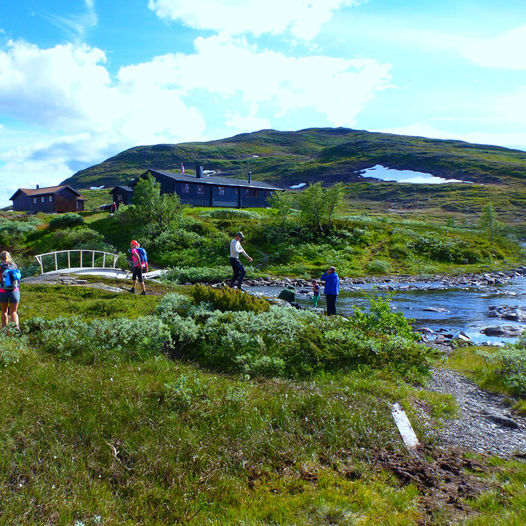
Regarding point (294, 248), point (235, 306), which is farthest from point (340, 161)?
point (235, 306)

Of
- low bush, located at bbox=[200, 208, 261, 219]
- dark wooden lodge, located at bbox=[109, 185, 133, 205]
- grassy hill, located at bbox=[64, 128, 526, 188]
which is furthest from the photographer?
grassy hill, located at bbox=[64, 128, 526, 188]

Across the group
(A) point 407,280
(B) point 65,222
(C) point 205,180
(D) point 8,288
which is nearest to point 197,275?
(A) point 407,280

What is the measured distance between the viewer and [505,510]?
4445mm

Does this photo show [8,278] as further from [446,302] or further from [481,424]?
[446,302]

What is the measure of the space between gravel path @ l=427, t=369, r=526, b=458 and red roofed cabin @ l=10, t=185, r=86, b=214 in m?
82.2

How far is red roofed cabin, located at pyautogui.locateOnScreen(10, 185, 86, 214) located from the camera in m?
76.4

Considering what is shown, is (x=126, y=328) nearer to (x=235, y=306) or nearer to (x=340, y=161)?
(x=235, y=306)

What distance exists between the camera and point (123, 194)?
7325cm

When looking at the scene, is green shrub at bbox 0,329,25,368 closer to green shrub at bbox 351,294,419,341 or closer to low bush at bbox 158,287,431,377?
low bush at bbox 158,287,431,377

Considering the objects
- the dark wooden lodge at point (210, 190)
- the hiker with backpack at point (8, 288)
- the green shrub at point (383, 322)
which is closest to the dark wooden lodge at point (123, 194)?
the dark wooden lodge at point (210, 190)

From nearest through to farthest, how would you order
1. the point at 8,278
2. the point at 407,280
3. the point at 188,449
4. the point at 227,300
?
the point at 188,449
the point at 8,278
the point at 227,300
the point at 407,280

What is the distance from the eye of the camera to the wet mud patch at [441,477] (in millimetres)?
4664

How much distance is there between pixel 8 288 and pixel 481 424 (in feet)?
38.4

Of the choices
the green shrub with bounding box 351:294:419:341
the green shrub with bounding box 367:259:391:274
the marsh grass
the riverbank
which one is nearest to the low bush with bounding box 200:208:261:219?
the green shrub with bounding box 367:259:391:274
